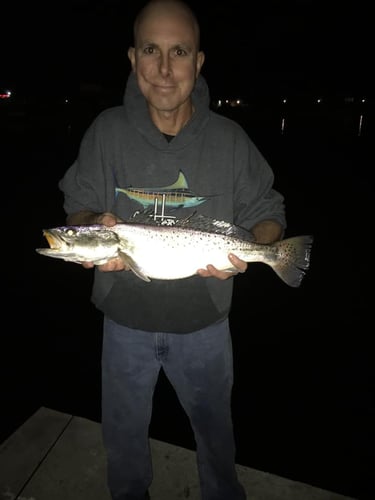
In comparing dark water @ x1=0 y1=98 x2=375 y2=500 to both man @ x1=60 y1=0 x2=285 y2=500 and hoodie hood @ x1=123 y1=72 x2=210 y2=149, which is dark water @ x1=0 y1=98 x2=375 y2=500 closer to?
man @ x1=60 y1=0 x2=285 y2=500

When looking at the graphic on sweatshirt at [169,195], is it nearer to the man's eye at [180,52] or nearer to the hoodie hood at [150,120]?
the hoodie hood at [150,120]

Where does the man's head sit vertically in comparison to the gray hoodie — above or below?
above

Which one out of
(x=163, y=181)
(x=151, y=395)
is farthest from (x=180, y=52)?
(x=151, y=395)

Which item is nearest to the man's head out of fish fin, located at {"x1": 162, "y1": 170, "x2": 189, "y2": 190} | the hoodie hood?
the hoodie hood

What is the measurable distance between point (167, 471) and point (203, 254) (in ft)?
6.58

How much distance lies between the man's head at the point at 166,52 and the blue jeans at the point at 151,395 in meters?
1.59

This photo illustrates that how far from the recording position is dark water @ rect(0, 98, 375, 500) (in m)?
4.23

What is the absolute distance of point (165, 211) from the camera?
8.63 ft

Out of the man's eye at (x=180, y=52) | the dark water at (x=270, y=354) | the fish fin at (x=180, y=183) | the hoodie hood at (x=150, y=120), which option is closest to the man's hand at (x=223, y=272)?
the fish fin at (x=180, y=183)

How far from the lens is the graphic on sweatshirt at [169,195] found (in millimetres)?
2555

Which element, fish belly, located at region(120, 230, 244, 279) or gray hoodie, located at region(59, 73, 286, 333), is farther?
fish belly, located at region(120, 230, 244, 279)

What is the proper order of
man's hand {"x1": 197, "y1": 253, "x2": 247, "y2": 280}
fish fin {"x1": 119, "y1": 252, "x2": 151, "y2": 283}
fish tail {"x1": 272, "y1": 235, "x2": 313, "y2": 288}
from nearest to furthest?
fish fin {"x1": 119, "y1": 252, "x2": 151, "y2": 283}, man's hand {"x1": 197, "y1": 253, "x2": 247, "y2": 280}, fish tail {"x1": 272, "y1": 235, "x2": 313, "y2": 288}

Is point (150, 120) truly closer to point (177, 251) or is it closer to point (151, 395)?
point (177, 251)

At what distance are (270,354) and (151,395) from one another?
11.7 feet
